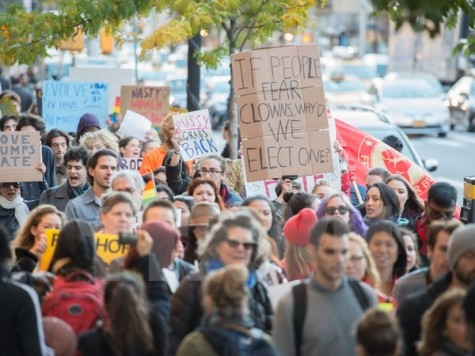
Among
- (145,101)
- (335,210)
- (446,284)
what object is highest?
(145,101)

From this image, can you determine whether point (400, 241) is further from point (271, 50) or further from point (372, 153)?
point (372, 153)

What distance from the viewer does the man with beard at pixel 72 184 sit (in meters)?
12.1

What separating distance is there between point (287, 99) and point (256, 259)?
468 cm

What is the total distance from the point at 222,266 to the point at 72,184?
489cm

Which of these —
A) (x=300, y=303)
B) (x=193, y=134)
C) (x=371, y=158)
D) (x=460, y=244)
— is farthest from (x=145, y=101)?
(x=300, y=303)

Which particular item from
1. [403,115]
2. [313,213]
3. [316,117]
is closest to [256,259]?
[313,213]

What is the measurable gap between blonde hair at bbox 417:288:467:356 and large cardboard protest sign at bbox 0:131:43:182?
21.5 ft

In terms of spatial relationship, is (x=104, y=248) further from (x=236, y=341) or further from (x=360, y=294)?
(x=236, y=341)

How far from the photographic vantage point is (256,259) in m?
8.09

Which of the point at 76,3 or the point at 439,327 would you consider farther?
the point at 76,3

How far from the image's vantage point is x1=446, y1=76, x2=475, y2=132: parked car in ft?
129

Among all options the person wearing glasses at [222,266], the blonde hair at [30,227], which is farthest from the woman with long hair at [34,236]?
the person wearing glasses at [222,266]

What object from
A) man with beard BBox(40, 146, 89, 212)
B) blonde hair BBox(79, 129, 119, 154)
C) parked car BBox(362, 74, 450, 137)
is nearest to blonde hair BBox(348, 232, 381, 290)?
man with beard BBox(40, 146, 89, 212)

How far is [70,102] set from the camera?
1917 centimetres
